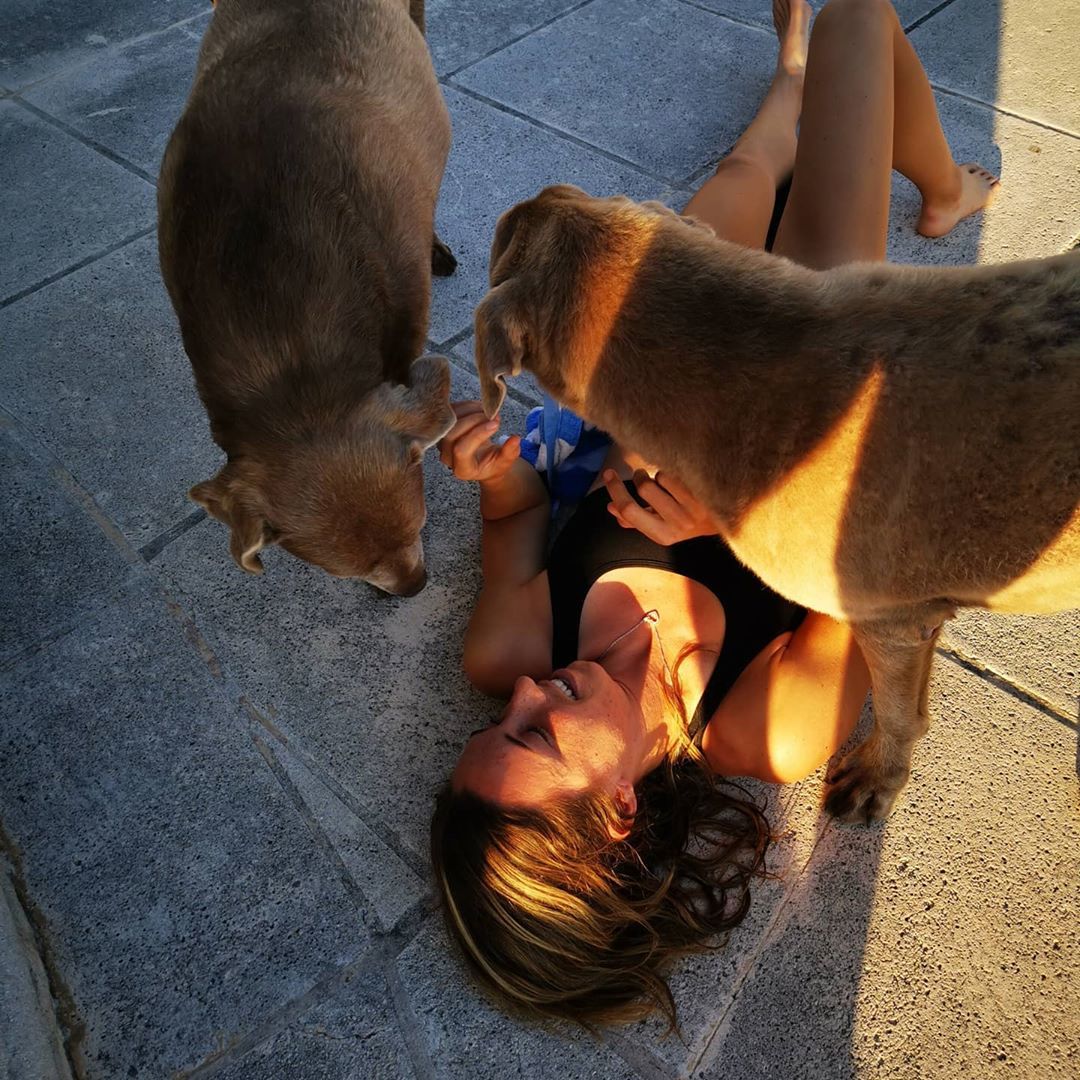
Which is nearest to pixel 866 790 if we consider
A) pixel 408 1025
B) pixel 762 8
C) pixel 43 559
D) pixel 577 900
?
pixel 577 900

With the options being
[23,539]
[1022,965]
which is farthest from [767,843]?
[23,539]

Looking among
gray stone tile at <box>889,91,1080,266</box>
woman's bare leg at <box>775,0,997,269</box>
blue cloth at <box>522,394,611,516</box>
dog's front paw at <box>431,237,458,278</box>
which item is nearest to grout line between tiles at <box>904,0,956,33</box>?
gray stone tile at <box>889,91,1080,266</box>

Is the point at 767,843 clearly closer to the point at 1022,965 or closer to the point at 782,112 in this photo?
the point at 1022,965

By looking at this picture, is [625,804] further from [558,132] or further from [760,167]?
[558,132]

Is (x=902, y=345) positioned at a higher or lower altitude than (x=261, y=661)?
higher

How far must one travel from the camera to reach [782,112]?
456 cm

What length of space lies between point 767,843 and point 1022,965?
31.1 inches

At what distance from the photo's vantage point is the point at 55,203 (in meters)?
4.99

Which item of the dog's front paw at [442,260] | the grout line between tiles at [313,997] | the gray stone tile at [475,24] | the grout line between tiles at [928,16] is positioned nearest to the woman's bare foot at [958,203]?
the grout line between tiles at [928,16]

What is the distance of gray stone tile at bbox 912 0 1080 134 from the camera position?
5.21 m

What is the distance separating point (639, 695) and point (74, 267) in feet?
12.4

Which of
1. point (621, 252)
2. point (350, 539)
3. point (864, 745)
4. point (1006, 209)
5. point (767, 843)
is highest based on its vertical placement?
point (621, 252)

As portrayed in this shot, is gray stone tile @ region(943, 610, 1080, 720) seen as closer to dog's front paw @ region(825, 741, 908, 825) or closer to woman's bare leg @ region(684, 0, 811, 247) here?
dog's front paw @ region(825, 741, 908, 825)

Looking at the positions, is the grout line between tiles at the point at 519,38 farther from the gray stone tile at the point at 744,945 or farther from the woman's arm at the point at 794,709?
the gray stone tile at the point at 744,945
